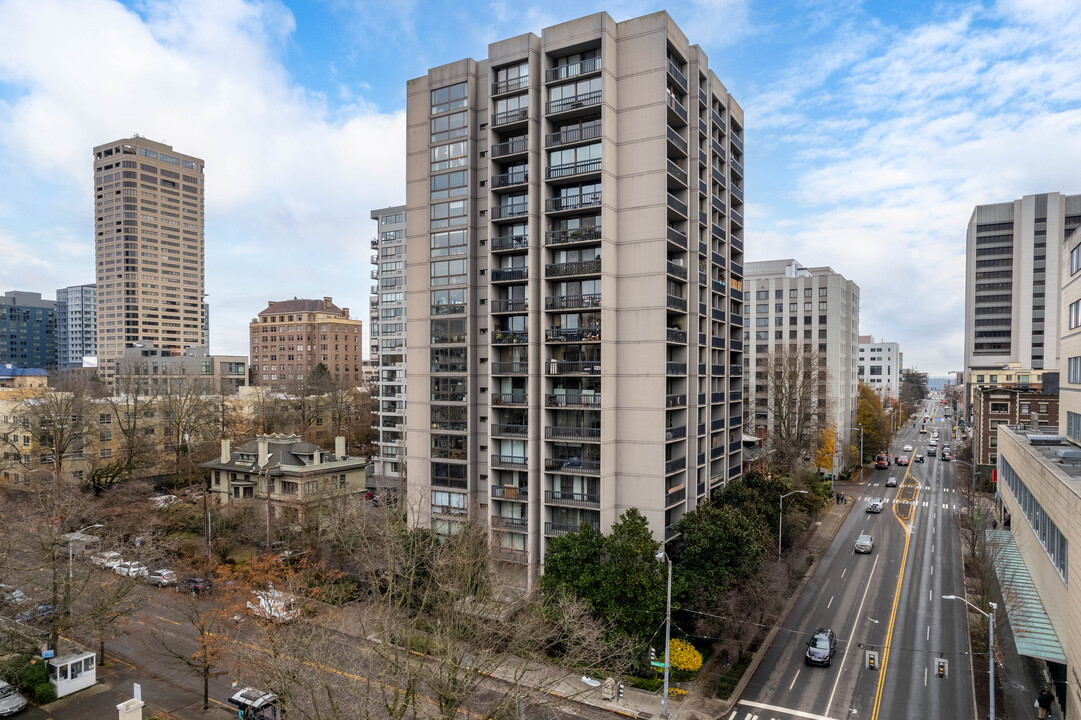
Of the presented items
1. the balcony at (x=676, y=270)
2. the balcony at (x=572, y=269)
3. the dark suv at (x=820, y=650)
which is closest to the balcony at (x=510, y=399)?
the balcony at (x=572, y=269)

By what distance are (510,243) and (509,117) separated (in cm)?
934

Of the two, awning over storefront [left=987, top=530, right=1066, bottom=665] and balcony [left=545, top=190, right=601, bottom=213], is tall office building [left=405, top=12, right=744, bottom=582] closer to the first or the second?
balcony [left=545, top=190, right=601, bottom=213]

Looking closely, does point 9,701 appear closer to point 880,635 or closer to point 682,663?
point 682,663

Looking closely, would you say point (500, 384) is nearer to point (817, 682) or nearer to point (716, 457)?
point (716, 457)

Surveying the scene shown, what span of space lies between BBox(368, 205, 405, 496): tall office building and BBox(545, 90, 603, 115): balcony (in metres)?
45.1

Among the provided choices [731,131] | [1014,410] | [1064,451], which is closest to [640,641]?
[1064,451]

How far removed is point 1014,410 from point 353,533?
87.9 m

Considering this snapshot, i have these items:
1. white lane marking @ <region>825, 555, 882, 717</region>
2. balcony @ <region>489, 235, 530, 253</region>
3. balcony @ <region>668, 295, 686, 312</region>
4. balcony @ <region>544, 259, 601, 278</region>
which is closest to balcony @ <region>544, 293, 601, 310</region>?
balcony @ <region>544, 259, 601, 278</region>

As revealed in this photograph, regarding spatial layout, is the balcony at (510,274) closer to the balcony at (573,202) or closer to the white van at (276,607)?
the balcony at (573,202)

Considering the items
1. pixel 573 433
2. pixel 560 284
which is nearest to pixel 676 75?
pixel 560 284

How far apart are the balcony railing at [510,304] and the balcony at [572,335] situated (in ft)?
9.25

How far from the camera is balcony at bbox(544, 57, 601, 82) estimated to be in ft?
131

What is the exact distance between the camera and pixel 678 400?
43000 millimetres

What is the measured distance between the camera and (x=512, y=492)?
136 ft
